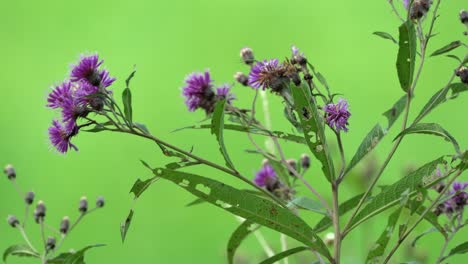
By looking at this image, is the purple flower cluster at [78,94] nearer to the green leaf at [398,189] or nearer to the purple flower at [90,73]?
the purple flower at [90,73]

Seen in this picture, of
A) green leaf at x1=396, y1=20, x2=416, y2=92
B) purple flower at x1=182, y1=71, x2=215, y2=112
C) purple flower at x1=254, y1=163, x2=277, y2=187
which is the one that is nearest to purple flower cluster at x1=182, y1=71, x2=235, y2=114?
purple flower at x1=182, y1=71, x2=215, y2=112

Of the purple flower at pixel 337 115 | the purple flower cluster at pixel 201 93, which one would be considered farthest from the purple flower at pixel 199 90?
the purple flower at pixel 337 115

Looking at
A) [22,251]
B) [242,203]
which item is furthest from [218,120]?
[22,251]

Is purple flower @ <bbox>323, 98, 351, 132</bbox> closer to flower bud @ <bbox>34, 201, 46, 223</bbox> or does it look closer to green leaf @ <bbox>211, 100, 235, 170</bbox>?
green leaf @ <bbox>211, 100, 235, 170</bbox>

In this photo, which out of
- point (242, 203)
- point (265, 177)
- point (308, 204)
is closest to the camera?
point (242, 203)

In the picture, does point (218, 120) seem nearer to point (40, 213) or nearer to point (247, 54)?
point (247, 54)
